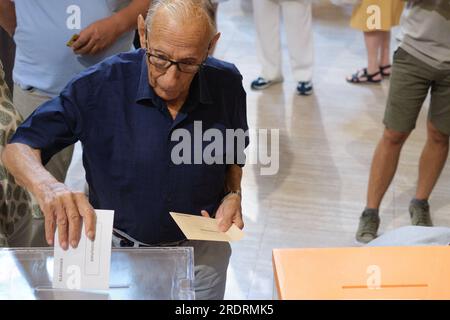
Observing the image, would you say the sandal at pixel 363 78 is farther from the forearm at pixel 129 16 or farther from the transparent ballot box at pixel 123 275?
the transparent ballot box at pixel 123 275

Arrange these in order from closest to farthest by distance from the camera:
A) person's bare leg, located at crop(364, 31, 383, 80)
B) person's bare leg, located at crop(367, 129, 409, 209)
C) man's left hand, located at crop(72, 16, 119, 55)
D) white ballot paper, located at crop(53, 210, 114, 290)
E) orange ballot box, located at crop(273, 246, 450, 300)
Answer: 1. orange ballot box, located at crop(273, 246, 450, 300)
2. white ballot paper, located at crop(53, 210, 114, 290)
3. man's left hand, located at crop(72, 16, 119, 55)
4. person's bare leg, located at crop(367, 129, 409, 209)
5. person's bare leg, located at crop(364, 31, 383, 80)

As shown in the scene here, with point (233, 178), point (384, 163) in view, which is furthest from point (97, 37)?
point (384, 163)

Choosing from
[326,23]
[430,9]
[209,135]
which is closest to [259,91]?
[326,23]

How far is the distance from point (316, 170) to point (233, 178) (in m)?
2.17

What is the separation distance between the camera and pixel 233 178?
7.38ft

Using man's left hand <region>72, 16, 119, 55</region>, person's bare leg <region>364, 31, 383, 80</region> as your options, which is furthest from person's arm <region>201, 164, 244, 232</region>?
person's bare leg <region>364, 31, 383, 80</region>

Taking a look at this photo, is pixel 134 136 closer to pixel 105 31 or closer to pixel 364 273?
pixel 364 273

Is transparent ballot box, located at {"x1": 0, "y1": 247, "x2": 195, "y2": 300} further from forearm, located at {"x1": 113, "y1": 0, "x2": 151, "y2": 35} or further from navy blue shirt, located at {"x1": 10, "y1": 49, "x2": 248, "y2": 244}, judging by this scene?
forearm, located at {"x1": 113, "y1": 0, "x2": 151, "y2": 35}

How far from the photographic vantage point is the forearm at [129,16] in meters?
2.84

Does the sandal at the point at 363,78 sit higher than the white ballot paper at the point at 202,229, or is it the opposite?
the white ballot paper at the point at 202,229

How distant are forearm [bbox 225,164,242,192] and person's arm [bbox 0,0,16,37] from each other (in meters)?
1.40

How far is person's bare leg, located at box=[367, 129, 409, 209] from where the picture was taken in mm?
3479

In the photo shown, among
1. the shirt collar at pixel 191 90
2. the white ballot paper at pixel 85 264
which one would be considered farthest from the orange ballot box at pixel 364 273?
the shirt collar at pixel 191 90

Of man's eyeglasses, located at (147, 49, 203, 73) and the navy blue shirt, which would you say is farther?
the navy blue shirt
